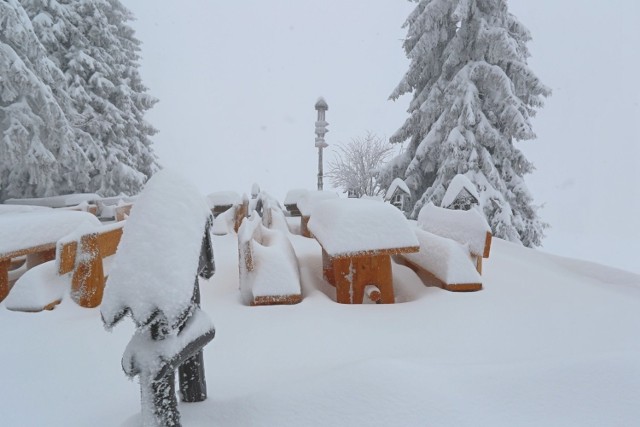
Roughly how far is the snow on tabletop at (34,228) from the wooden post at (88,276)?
26 centimetres

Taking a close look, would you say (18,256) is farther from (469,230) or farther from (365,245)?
(469,230)

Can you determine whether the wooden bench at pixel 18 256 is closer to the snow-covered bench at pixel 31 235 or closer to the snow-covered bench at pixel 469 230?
the snow-covered bench at pixel 31 235

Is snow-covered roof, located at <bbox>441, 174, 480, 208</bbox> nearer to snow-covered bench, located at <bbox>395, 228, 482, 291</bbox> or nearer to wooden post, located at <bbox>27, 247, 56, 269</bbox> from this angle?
snow-covered bench, located at <bbox>395, 228, 482, 291</bbox>

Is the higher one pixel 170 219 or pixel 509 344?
pixel 170 219

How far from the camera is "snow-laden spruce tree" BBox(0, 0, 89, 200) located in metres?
9.16

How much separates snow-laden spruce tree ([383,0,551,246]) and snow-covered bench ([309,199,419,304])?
744 cm

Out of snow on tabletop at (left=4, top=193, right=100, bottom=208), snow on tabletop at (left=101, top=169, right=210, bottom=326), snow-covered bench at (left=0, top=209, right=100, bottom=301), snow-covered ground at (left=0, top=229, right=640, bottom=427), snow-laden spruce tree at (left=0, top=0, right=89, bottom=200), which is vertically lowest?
snow on tabletop at (left=4, top=193, right=100, bottom=208)

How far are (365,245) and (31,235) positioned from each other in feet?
10.2

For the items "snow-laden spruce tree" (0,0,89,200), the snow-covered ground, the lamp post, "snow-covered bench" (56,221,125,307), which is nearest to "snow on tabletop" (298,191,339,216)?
the snow-covered ground

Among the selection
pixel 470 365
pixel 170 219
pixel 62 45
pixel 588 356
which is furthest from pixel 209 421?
pixel 62 45

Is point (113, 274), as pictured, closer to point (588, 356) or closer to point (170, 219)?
point (170, 219)

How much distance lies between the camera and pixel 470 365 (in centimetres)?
166

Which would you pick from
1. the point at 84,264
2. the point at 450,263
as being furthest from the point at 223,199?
the point at 450,263

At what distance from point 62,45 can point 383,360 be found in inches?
Result: 712
